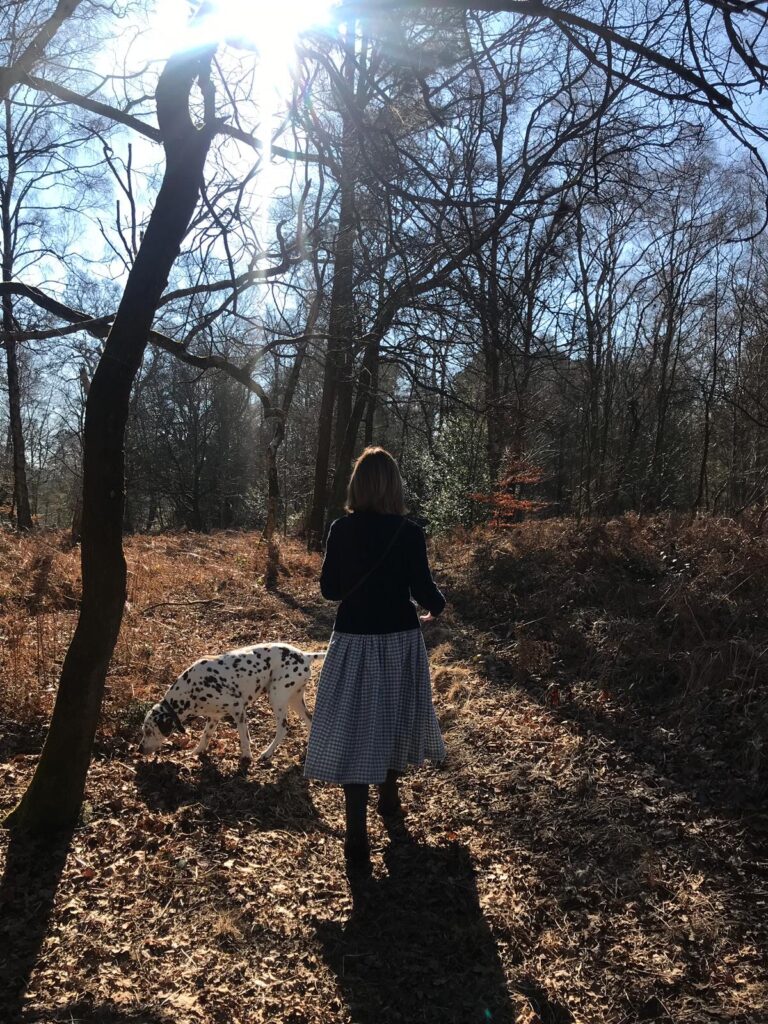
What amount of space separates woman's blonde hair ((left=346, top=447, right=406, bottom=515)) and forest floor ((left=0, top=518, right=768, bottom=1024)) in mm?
2124

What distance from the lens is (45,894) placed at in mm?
3350

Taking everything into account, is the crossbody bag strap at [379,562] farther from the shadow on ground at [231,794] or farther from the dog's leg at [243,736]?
the dog's leg at [243,736]

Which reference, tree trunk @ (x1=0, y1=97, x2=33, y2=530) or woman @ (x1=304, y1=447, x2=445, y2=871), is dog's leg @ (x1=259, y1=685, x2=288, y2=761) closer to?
woman @ (x1=304, y1=447, x2=445, y2=871)

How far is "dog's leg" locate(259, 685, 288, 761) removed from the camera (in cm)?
534

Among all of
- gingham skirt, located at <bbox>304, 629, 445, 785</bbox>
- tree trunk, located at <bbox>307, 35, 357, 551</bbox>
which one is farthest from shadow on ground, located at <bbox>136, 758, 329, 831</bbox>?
tree trunk, located at <bbox>307, 35, 357, 551</bbox>

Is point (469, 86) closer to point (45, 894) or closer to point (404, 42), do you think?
point (404, 42)

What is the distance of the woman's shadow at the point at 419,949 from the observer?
9.29 ft

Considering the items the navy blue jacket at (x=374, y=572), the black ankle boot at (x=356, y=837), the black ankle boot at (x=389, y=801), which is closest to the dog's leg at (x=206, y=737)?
the black ankle boot at (x=389, y=801)

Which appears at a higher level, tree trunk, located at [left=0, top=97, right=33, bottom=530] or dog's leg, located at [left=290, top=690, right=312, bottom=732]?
tree trunk, located at [left=0, top=97, right=33, bottom=530]

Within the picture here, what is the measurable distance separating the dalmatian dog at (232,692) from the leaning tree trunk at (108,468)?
1319 mm

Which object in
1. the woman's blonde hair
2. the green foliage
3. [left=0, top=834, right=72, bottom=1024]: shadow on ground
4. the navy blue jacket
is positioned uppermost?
the green foliage

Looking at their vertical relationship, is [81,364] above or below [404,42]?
above

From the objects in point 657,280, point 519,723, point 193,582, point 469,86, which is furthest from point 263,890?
point 657,280

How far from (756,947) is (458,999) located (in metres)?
1.39
